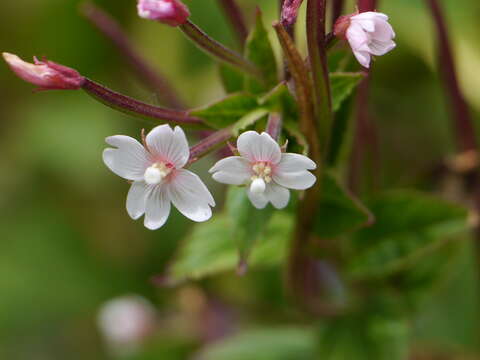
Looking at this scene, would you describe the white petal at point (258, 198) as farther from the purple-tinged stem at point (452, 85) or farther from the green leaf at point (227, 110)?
the purple-tinged stem at point (452, 85)

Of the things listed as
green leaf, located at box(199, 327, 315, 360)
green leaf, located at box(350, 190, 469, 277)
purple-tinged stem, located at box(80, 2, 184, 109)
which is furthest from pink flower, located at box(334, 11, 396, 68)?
green leaf, located at box(199, 327, 315, 360)

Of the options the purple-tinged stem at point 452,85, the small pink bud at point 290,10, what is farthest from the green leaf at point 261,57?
the purple-tinged stem at point 452,85

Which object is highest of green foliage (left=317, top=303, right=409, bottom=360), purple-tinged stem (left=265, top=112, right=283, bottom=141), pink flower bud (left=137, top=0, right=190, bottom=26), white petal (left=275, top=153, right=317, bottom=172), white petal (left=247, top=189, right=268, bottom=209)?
pink flower bud (left=137, top=0, right=190, bottom=26)

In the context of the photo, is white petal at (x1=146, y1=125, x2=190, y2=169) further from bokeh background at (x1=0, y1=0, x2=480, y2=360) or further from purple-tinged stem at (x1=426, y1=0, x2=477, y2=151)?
bokeh background at (x1=0, y1=0, x2=480, y2=360)

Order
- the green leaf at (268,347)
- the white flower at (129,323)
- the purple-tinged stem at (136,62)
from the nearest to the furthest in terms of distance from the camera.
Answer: the purple-tinged stem at (136,62) < the green leaf at (268,347) < the white flower at (129,323)

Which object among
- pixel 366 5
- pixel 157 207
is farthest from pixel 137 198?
pixel 366 5

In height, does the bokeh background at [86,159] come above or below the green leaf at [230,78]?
above

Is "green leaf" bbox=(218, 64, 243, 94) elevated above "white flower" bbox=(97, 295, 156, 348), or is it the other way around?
"green leaf" bbox=(218, 64, 243, 94)
